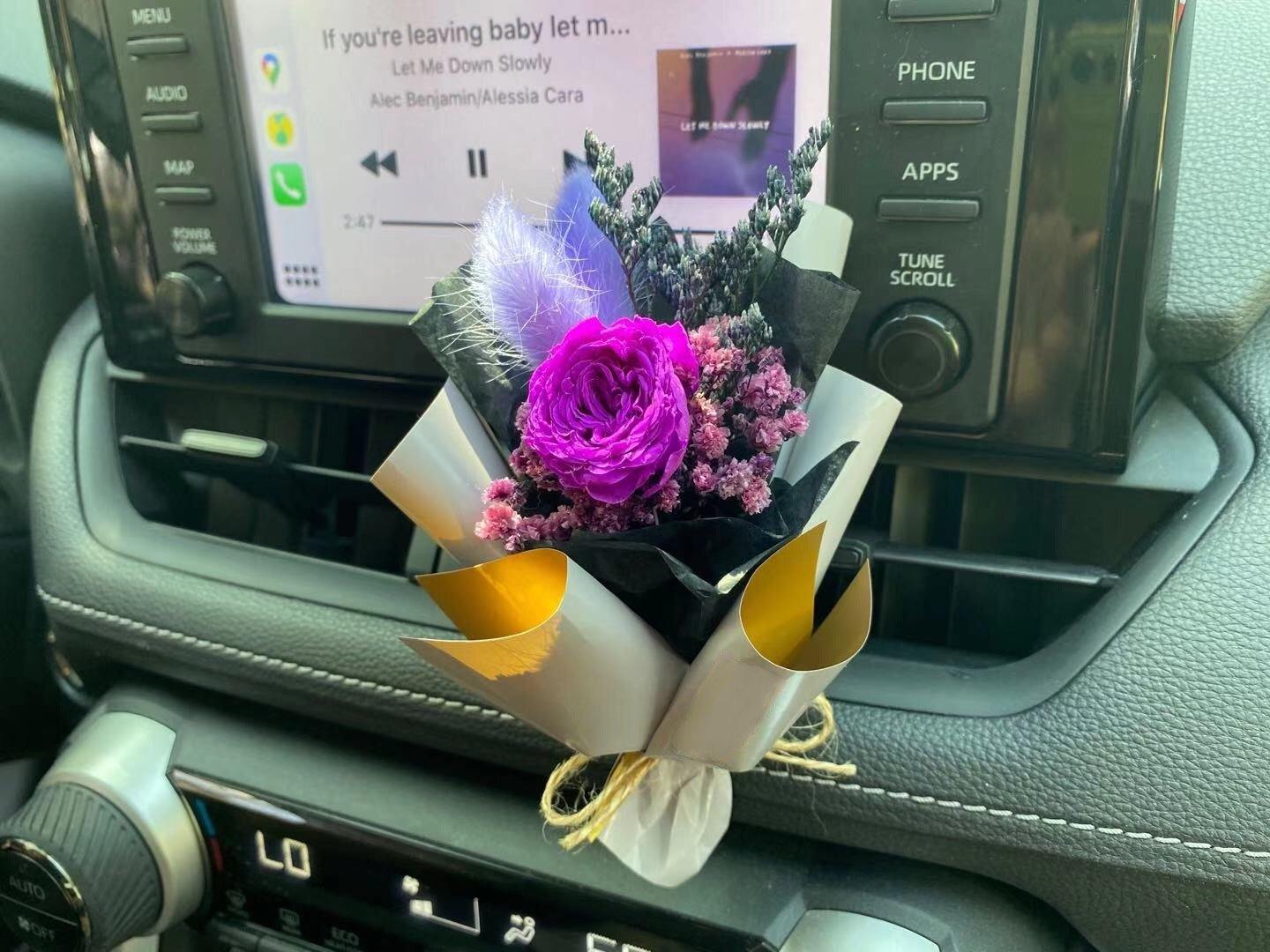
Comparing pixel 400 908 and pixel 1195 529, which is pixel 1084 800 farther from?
pixel 400 908

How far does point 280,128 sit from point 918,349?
429 millimetres

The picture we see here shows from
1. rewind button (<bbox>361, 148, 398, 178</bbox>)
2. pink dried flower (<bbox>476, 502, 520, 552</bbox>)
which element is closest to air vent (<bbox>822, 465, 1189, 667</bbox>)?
pink dried flower (<bbox>476, 502, 520, 552</bbox>)

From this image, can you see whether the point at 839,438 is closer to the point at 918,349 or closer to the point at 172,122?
the point at 918,349

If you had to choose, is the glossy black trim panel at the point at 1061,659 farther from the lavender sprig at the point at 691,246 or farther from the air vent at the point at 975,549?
the lavender sprig at the point at 691,246

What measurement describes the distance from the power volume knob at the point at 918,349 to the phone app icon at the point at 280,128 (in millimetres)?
396

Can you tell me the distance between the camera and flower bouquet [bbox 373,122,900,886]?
331 mm

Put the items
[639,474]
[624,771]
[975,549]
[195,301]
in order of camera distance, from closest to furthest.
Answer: [639,474] < [624,771] < [975,549] < [195,301]

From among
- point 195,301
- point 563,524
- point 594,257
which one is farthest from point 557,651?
point 195,301

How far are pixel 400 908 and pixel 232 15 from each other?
57cm

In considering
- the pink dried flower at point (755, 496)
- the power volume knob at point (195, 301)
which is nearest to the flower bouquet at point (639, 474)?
the pink dried flower at point (755, 496)

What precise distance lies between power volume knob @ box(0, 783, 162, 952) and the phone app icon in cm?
45

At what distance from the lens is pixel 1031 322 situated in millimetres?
494

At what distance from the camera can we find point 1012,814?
463 mm

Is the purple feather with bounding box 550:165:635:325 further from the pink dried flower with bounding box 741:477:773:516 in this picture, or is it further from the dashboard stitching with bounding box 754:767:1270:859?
the dashboard stitching with bounding box 754:767:1270:859
